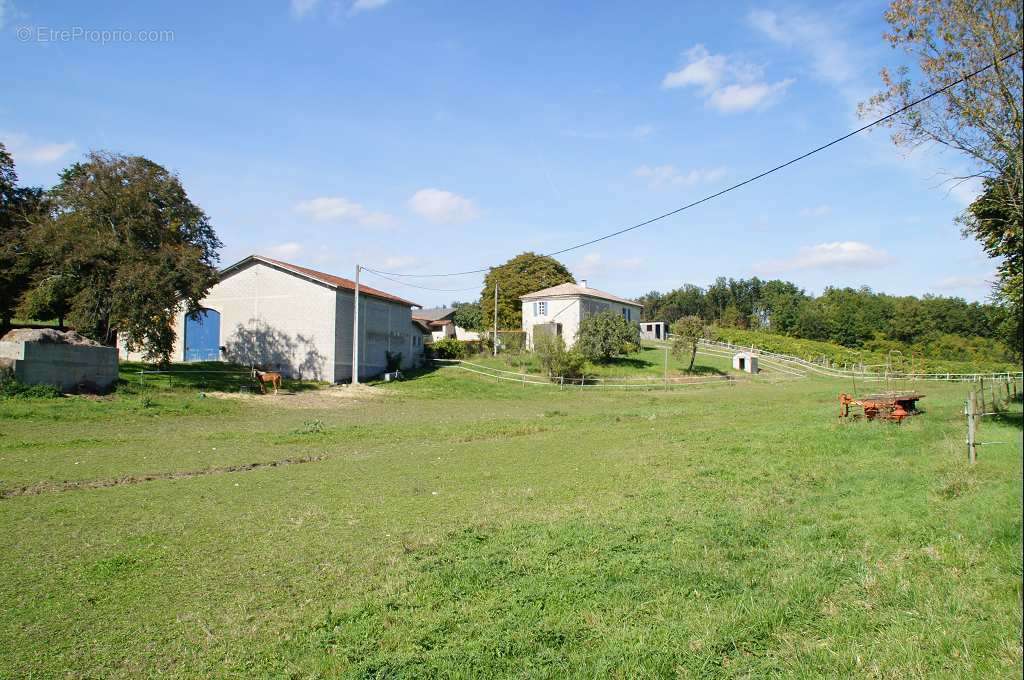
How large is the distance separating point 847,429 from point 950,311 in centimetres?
1508

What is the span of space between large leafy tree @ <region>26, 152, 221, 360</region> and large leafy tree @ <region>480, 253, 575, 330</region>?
5114 cm

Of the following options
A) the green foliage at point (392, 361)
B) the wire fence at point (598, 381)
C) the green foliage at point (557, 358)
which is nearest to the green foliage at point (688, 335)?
the wire fence at point (598, 381)

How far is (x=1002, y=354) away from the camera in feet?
9.33

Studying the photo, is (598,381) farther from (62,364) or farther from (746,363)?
(62,364)

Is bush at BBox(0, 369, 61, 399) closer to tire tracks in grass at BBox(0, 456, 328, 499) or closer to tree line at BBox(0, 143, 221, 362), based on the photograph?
tree line at BBox(0, 143, 221, 362)

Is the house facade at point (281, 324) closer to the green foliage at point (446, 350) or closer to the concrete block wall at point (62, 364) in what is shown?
the green foliage at point (446, 350)

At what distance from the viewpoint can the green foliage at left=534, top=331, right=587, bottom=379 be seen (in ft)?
166

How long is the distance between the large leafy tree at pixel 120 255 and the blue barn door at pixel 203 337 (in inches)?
402

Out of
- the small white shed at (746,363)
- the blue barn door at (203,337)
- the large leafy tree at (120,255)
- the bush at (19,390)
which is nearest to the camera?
the bush at (19,390)

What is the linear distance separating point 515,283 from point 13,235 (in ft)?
195

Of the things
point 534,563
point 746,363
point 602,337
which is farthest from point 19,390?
point 746,363

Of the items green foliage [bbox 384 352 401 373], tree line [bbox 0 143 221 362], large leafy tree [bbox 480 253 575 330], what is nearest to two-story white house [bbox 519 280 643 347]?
large leafy tree [bbox 480 253 575 330]

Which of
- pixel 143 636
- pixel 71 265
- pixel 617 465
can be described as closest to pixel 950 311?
pixel 143 636

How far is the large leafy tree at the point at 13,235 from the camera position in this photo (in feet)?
115
